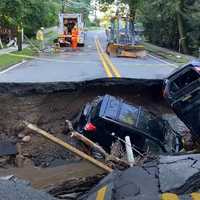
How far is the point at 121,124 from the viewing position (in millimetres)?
8812

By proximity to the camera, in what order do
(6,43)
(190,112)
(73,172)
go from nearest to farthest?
1. (73,172)
2. (190,112)
3. (6,43)

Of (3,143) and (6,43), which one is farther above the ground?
(3,143)

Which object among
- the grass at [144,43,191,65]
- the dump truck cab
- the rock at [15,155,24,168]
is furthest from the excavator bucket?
the rock at [15,155,24,168]

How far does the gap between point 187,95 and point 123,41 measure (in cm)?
2893

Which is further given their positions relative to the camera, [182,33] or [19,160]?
[182,33]

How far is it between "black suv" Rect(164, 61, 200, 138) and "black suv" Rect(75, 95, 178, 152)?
67cm

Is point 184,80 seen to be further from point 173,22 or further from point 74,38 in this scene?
point 173,22

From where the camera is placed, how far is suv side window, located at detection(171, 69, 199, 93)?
8.91m

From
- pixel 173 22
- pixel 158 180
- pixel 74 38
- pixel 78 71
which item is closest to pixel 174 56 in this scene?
pixel 74 38

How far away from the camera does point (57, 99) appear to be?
1128 centimetres

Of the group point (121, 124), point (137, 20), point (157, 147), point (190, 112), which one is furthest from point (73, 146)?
point (137, 20)

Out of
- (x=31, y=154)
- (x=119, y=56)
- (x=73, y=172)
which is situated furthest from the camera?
(x=119, y=56)

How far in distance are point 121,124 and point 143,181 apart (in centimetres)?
262

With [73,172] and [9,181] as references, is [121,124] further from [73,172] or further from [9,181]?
[9,181]
